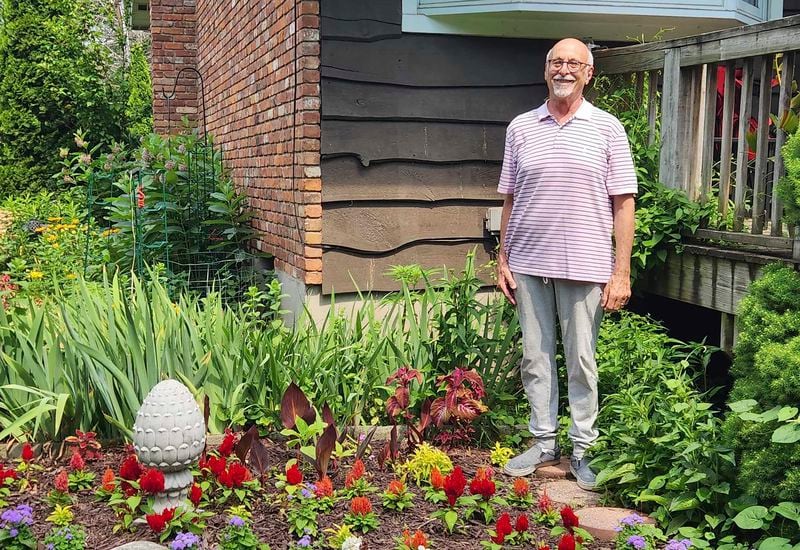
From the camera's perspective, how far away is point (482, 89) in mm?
4949

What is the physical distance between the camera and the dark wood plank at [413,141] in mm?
4703

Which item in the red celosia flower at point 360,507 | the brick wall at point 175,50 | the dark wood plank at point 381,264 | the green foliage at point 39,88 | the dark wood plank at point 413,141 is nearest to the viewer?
the red celosia flower at point 360,507

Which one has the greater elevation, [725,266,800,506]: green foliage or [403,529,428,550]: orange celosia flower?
[725,266,800,506]: green foliage

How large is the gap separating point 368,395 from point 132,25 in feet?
39.4

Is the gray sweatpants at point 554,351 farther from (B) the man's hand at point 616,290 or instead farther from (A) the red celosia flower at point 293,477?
(A) the red celosia flower at point 293,477

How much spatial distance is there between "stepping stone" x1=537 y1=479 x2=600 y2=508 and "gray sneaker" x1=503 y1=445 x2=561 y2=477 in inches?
3.6

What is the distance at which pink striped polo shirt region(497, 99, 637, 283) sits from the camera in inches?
125

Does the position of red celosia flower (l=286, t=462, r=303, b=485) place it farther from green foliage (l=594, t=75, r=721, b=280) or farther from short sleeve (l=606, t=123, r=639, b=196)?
green foliage (l=594, t=75, r=721, b=280)

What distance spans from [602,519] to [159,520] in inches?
59.8

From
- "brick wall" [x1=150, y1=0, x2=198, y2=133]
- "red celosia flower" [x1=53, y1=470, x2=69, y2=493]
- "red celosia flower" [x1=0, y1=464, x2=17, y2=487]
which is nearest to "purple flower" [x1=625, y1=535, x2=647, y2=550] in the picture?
"red celosia flower" [x1=53, y1=470, x2=69, y2=493]

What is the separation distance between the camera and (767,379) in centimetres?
267

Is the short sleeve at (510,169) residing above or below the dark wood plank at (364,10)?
below

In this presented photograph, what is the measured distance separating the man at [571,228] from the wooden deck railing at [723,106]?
82cm

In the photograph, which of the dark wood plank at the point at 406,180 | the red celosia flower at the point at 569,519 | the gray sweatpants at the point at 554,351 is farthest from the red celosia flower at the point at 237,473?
the dark wood plank at the point at 406,180
